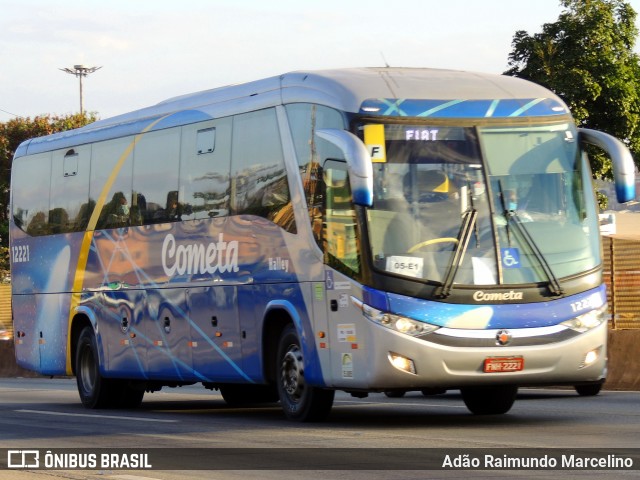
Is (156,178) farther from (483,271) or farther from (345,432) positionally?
(483,271)

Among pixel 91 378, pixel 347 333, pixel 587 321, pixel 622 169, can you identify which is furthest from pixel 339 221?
pixel 91 378

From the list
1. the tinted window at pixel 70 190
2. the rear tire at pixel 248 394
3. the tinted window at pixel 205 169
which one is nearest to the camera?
the tinted window at pixel 205 169

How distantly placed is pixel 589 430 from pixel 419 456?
292 centimetres

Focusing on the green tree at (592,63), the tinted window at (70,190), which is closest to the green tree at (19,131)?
the green tree at (592,63)

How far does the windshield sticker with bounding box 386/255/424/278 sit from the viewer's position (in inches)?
584

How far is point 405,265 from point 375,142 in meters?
1.28

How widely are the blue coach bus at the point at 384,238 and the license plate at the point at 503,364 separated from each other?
0.05 feet

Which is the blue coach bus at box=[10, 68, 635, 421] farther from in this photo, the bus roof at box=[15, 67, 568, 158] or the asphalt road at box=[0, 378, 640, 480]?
the asphalt road at box=[0, 378, 640, 480]

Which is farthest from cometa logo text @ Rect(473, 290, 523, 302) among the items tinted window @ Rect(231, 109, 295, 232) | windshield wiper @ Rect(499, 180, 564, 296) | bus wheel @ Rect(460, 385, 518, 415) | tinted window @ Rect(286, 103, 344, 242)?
bus wheel @ Rect(460, 385, 518, 415)

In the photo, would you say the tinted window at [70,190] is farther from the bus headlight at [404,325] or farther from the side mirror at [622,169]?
the side mirror at [622,169]

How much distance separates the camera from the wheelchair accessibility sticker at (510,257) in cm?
1505

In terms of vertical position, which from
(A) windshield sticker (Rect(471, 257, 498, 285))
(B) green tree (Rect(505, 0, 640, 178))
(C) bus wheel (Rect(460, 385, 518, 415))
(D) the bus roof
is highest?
(B) green tree (Rect(505, 0, 640, 178))

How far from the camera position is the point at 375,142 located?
49.8 ft

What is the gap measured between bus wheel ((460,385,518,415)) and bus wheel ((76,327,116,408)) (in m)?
6.04
